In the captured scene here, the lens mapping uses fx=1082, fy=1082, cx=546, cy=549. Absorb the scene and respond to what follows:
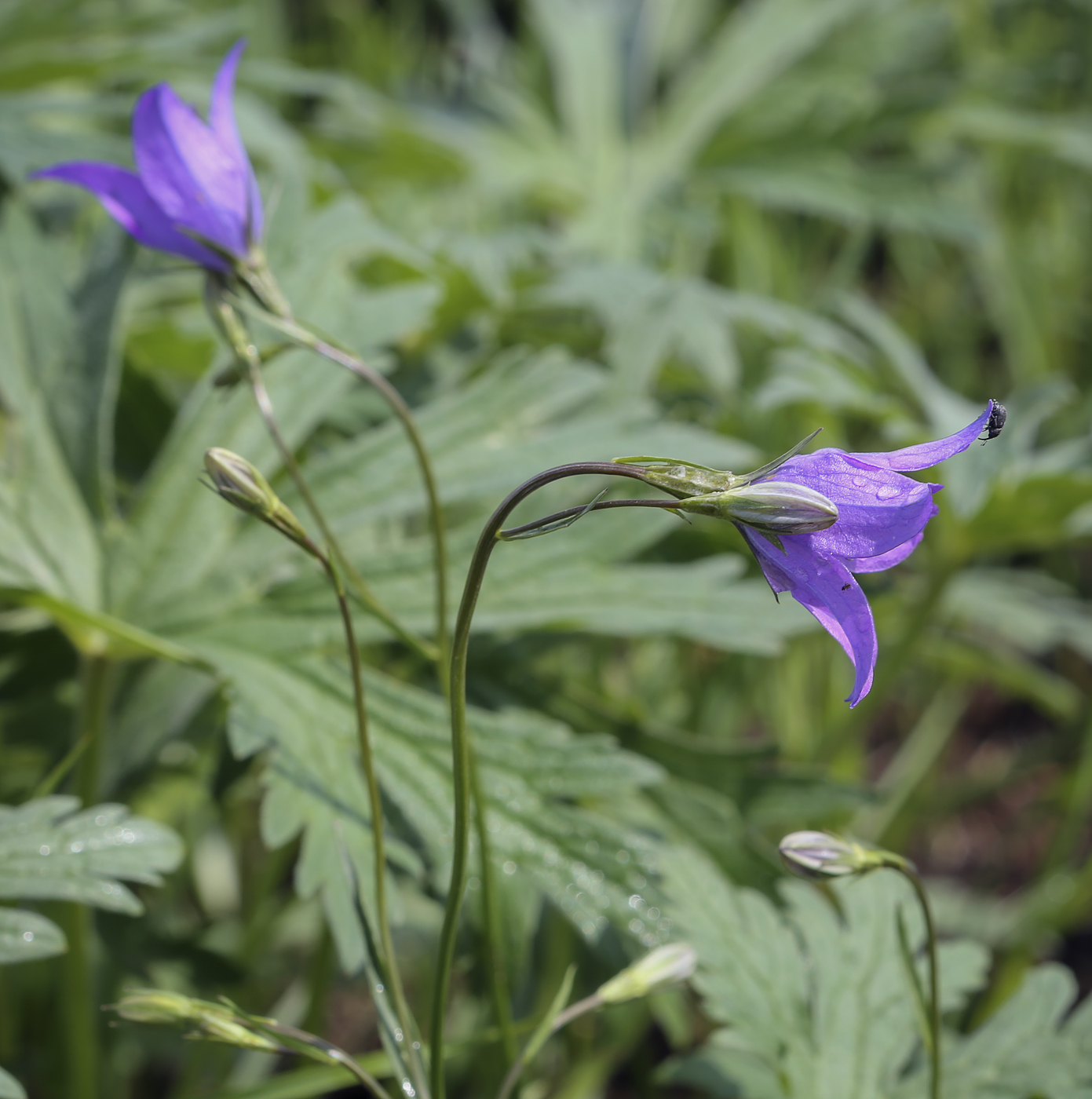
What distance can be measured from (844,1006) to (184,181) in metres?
1.02

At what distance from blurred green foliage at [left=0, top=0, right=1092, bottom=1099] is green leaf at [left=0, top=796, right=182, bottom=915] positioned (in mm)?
23

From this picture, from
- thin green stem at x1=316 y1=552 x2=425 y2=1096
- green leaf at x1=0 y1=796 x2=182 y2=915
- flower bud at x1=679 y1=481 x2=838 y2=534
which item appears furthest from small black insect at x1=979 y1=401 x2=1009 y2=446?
green leaf at x1=0 y1=796 x2=182 y2=915

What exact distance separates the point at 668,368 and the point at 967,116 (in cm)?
107

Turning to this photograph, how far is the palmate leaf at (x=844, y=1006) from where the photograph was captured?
1.05 meters

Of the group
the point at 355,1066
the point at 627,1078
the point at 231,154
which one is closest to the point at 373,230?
the point at 231,154

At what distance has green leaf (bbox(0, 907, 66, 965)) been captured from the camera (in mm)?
876

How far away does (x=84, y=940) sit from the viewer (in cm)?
119

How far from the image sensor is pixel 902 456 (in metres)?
0.66

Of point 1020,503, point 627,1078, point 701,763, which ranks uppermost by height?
point 1020,503

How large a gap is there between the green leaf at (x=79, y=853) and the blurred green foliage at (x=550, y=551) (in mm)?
23

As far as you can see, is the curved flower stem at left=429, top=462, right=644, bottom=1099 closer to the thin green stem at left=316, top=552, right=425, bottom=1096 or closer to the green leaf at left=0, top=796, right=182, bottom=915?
the thin green stem at left=316, top=552, right=425, bottom=1096

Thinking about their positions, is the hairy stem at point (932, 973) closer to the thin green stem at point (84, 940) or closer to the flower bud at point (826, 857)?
the flower bud at point (826, 857)

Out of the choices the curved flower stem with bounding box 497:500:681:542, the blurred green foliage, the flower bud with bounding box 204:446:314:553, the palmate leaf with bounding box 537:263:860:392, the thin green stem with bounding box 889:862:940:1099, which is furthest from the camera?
the palmate leaf with bounding box 537:263:860:392

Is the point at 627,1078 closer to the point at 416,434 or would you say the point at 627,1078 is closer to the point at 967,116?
the point at 416,434
